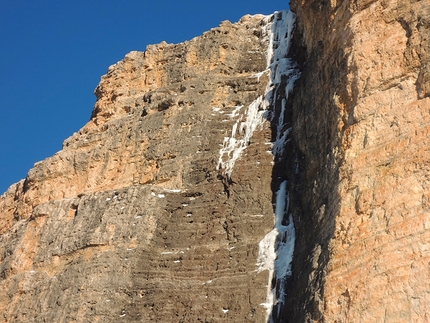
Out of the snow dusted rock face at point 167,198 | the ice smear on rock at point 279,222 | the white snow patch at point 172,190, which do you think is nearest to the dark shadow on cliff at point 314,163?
the ice smear on rock at point 279,222

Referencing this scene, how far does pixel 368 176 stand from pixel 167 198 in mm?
10139

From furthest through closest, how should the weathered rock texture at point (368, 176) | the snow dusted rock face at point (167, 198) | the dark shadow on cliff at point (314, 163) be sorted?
1. the snow dusted rock face at point (167, 198)
2. the dark shadow on cliff at point (314, 163)
3. the weathered rock texture at point (368, 176)

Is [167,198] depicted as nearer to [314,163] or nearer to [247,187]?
[247,187]

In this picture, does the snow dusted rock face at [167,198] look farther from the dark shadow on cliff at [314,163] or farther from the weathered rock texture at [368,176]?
the weathered rock texture at [368,176]

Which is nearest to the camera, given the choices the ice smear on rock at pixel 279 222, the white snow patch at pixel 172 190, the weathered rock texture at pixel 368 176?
the weathered rock texture at pixel 368 176

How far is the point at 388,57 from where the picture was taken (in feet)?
55.9

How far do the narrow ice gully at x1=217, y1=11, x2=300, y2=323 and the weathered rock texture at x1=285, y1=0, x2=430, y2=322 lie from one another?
0.72m

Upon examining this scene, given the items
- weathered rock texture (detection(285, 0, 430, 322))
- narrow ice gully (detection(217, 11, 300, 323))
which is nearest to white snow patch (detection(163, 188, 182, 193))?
narrow ice gully (detection(217, 11, 300, 323))

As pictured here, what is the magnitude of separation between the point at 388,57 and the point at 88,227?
1279cm

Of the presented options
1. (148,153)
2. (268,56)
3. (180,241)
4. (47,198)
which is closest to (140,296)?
(180,241)

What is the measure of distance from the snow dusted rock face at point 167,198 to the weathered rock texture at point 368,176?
227 cm

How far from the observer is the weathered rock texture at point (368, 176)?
13922 mm

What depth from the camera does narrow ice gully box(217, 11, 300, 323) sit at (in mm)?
19819

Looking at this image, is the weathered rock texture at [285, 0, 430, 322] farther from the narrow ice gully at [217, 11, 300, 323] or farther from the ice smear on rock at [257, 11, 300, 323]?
the narrow ice gully at [217, 11, 300, 323]
